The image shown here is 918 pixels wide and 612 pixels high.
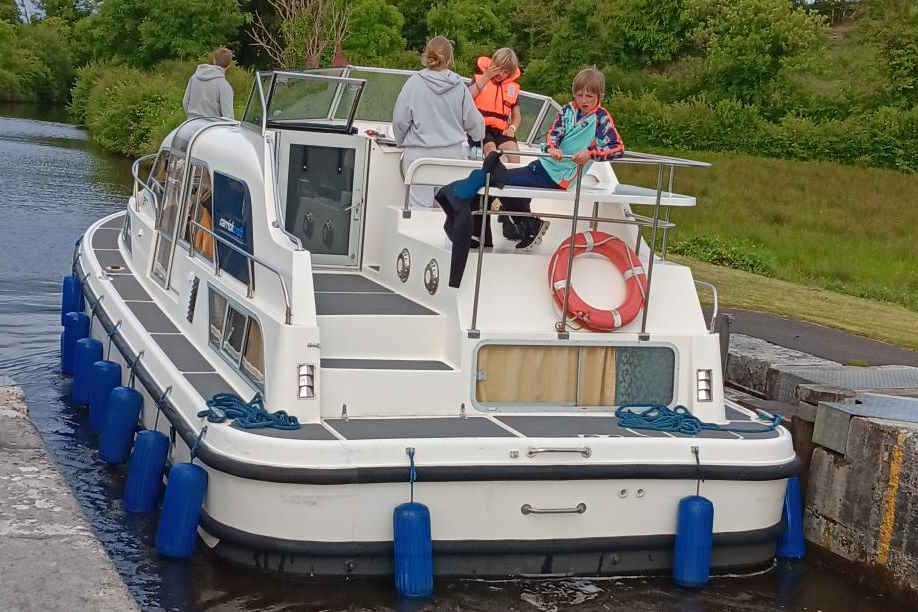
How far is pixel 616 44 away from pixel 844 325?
115 ft

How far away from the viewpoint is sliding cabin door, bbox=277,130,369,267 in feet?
29.7

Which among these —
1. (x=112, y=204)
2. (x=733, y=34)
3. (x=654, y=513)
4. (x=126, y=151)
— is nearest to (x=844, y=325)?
(x=654, y=513)

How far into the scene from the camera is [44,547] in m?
5.33

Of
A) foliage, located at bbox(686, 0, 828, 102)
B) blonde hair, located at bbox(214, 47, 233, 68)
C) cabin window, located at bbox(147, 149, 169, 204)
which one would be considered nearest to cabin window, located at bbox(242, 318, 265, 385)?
cabin window, located at bbox(147, 149, 169, 204)

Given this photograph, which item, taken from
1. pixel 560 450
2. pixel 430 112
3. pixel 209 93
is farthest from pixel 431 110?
pixel 209 93

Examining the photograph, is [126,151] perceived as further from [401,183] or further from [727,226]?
[401,183]

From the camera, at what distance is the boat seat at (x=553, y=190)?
7414mm

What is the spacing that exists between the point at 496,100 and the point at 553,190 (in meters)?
2.39

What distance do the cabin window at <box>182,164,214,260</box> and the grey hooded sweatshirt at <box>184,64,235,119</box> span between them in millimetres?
3891

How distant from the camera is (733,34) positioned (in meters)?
43.0

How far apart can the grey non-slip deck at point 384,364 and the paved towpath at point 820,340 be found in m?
4.76

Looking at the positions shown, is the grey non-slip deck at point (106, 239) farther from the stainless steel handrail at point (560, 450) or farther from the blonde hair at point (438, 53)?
the stainless steel handrail at point (560, 450)

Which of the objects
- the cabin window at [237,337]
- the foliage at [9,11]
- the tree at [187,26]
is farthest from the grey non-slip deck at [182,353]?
the foliage at [9,11]

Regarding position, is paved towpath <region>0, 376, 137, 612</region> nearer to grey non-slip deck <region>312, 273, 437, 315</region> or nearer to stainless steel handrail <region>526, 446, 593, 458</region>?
grey non-slip deck <region>312, 273, 437, 315</region>
